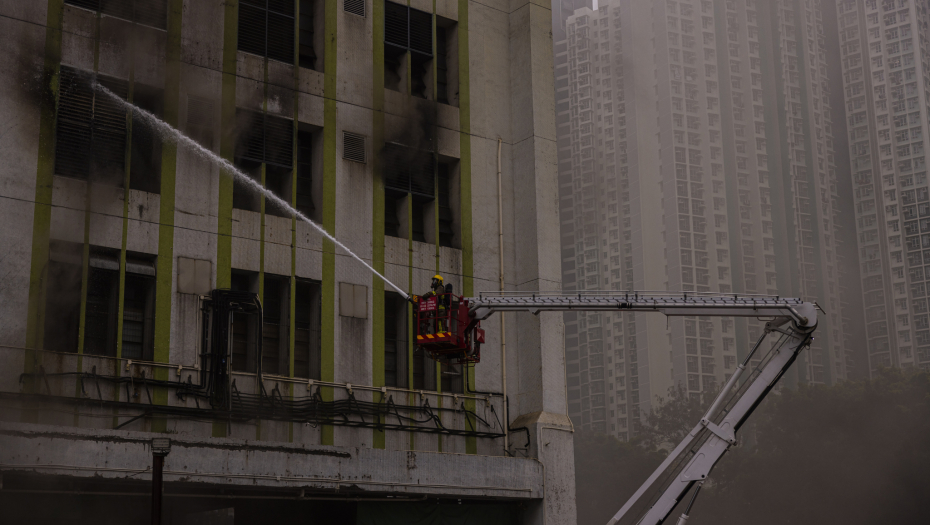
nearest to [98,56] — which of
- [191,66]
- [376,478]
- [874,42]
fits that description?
[191,66]

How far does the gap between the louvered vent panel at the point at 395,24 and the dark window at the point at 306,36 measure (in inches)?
89.5

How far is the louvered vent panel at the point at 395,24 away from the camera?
27.7 metres

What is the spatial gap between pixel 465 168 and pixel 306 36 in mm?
5855

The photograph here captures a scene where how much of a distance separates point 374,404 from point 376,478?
213cm

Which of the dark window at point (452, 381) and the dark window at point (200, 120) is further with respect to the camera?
the dark window at point (452, 381)

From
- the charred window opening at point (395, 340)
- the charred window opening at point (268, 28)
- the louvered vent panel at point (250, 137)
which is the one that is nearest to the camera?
the louvered vent panel at point (250, 137)

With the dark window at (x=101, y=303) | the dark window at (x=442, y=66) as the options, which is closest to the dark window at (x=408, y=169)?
the dark window at (x=442, y=66)

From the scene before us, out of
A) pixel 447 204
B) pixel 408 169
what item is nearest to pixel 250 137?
pixel 408 169

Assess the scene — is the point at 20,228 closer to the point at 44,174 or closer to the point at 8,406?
the point at 44,174

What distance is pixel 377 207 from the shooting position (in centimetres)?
2617

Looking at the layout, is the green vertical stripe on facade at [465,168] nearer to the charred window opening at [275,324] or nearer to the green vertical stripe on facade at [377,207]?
the green vertical stripe on facade at [377,207]

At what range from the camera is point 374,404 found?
24.6 meters

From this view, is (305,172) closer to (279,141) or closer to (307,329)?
(279,141)

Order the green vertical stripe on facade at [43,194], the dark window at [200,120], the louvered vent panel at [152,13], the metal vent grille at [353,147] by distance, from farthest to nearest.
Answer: the metal vent grille at [353,147]
the dark window at [200,120]
the louvered vent panel at [152,13]
the green vertical stripe on facade at [43,194]
